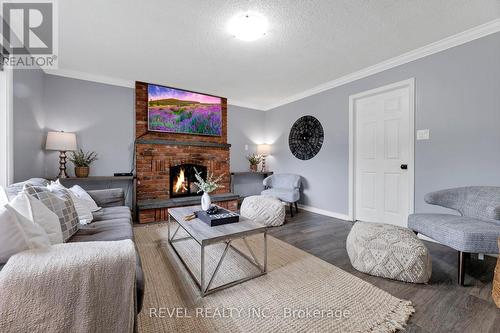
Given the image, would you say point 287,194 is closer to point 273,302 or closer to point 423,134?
point 423,134

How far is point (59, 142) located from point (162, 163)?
56.2 inches

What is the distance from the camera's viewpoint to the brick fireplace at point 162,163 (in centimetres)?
352

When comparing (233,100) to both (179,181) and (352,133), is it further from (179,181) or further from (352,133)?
(352,133)

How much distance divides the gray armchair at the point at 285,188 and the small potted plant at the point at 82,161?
2.96 m

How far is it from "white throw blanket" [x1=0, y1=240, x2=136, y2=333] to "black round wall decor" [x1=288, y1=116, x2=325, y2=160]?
3.68 meters

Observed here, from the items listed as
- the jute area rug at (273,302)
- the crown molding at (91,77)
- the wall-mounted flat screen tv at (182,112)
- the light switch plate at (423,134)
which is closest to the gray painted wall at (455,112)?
the light switch plate at (423,134)

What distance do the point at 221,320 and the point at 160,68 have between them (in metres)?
3.29

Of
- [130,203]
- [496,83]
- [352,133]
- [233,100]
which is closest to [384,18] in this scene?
[496,83]

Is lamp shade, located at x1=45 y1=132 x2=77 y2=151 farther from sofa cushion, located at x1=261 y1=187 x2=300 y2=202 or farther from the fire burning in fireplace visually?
sofa cushion, located at x1=261 y1=187 x2=300 y2=202

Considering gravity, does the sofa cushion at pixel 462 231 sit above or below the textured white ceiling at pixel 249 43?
below

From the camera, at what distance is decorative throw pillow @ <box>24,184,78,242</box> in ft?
4.55

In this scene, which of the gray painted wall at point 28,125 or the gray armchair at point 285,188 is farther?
the gray armchair at point 285,188

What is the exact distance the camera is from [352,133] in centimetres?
349

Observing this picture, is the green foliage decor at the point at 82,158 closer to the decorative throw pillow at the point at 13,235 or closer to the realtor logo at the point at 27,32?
the realtor logo at the point at 27,32
